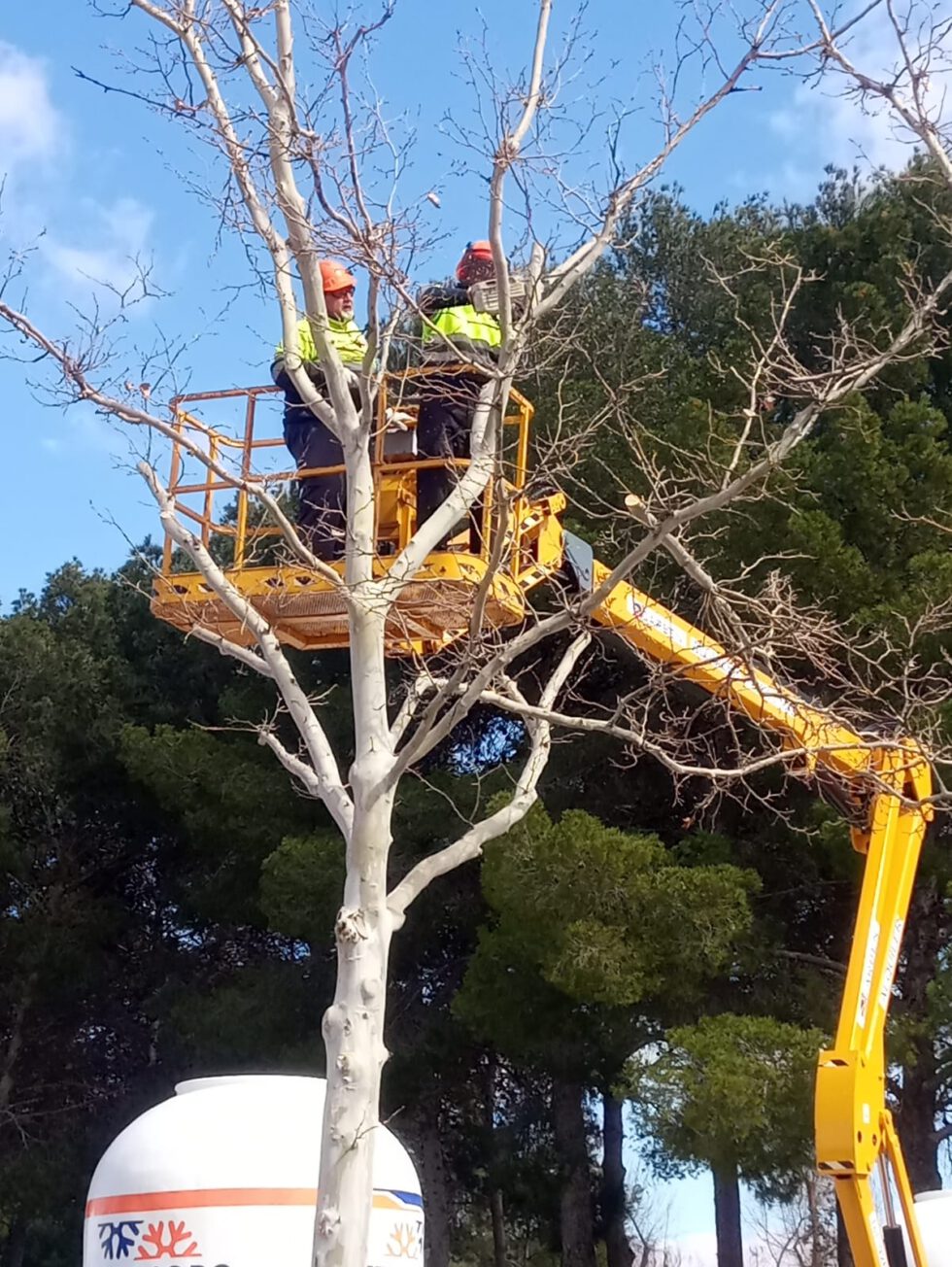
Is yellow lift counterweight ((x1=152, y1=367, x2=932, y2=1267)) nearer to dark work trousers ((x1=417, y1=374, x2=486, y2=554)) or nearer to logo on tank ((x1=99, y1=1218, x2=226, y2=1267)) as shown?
dark work trousers ((x1=417, y1=374, x2=486, y2=554))

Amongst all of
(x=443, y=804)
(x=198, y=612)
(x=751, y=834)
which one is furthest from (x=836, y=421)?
(x=198, y=612)

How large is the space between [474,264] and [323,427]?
1493 millimetres

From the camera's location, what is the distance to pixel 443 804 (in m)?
18.3

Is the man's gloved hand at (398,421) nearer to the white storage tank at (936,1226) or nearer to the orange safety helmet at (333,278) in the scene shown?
the orange safety helmet at (333,278)

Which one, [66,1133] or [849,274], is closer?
[849,274]

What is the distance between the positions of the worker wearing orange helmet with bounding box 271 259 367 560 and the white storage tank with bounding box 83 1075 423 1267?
2.86m

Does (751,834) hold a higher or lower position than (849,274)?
lower

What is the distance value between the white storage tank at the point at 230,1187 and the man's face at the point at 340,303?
156 inches

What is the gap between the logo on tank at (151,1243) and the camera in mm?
7191

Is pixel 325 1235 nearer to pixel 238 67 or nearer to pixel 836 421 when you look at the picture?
pixel 238 67

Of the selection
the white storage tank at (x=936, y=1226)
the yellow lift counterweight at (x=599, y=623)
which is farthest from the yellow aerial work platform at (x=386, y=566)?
the white storage tank at (x=936, y=1226)

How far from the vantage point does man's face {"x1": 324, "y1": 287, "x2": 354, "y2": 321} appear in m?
8.24

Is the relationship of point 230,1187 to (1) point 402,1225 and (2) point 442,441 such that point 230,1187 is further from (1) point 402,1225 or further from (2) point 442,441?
(2) point 442,441

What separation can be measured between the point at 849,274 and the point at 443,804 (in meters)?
7.79
